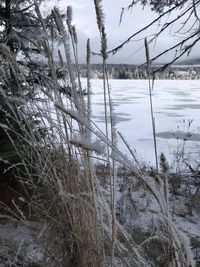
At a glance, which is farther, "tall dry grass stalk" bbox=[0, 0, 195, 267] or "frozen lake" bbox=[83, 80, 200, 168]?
"frozen lake" bbox=[83, 80, 200, 168]

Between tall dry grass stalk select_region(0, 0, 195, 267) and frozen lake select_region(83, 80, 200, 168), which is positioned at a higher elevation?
tall dry grass stalk select_region(0, 0, 195, 267)

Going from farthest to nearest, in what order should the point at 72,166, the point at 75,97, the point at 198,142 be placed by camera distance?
1. the point at 198,142
2. the point at 72,166
3. the point at 75,97

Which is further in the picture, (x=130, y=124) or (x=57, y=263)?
(x=130, y=124)

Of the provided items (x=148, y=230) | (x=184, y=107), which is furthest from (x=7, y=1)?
(x=184, y=107)

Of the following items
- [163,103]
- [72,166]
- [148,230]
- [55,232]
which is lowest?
[163,103]

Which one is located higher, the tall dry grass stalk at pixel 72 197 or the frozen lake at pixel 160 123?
the tall dry grass stalk at pixel 72 197

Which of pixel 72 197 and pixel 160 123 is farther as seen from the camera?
pixel 160 123

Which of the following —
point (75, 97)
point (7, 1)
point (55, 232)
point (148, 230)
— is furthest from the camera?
point (7, 1)

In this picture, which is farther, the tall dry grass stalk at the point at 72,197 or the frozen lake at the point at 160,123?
the frozen lake at the point at 160,123

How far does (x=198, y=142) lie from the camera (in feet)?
29.0

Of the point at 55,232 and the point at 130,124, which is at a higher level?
the point at 55,232

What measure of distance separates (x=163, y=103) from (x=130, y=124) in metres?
4.95

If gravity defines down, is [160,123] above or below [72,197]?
below

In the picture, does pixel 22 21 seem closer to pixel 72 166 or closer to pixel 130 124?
pixel 72 166
